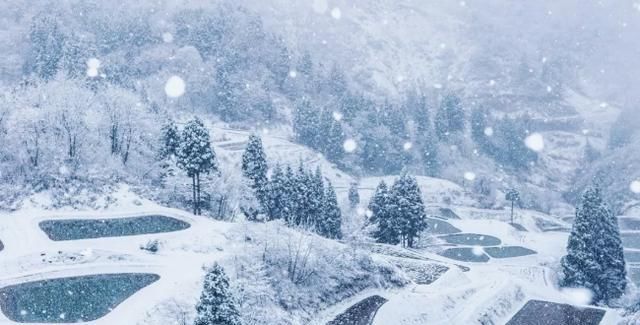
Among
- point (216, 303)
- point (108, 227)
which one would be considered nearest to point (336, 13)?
point (108, 227)

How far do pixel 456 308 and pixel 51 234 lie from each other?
23.8 metres

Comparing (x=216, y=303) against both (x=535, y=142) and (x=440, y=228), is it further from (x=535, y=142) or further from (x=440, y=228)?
(x=535, y=142)

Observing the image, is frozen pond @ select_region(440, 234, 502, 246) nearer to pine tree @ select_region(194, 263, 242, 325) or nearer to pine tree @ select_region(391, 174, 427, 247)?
pine tree @ select_region(391, 174, 427, 247)

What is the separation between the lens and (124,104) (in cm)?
4262

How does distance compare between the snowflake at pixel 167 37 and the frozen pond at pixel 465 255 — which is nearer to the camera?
the frozen pond at pixel 465 255

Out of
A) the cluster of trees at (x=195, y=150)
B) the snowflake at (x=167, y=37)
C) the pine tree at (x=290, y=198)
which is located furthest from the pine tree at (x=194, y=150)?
the snowflake at (x=167, y=37)

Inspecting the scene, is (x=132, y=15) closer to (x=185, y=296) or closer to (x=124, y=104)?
(x=124, y=104)

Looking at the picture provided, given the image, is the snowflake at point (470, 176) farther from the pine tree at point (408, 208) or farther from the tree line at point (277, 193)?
the tree line at point (277, 193)

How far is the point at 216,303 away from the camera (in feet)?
58.5

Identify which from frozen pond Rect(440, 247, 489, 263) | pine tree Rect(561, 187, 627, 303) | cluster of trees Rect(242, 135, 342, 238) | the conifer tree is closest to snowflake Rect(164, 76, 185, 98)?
cluster of trees Rect(242, 135, 342, 238)

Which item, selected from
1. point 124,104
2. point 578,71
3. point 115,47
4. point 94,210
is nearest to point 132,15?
point 115,47

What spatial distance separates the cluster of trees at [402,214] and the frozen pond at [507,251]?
1367cm

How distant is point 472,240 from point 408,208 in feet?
65.2

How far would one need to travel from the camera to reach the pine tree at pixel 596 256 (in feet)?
141
